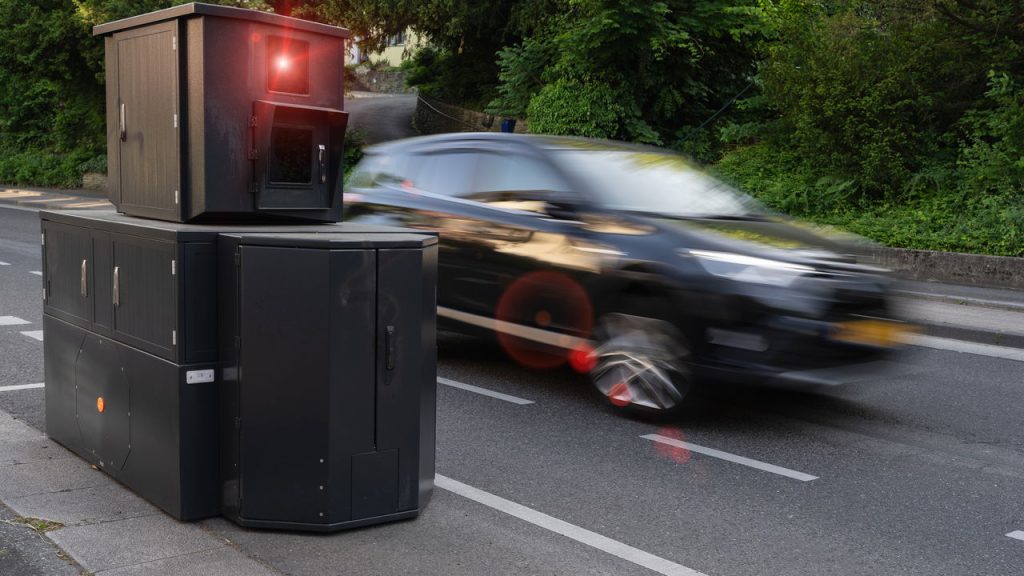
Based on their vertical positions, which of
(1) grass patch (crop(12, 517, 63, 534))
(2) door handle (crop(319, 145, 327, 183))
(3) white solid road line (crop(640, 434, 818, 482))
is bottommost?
(3) white solid road line (crop(640, 434, 818, 482))

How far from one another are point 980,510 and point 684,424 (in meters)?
1.91

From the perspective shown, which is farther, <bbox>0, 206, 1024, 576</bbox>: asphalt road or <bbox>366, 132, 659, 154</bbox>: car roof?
<bbox>366, 132, 659, 154</bbox>: car roof

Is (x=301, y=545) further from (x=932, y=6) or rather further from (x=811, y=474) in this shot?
(x=932, y=6)

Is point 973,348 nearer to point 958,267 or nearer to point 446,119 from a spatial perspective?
point 958,267

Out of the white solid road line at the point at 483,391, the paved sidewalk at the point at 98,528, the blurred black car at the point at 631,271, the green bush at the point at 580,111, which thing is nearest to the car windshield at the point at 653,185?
the blurred black car at the point at 631,271

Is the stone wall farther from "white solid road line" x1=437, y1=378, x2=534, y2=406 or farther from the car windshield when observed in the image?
"white solid road line" x1=437, y1=378, x2=534, y2=406

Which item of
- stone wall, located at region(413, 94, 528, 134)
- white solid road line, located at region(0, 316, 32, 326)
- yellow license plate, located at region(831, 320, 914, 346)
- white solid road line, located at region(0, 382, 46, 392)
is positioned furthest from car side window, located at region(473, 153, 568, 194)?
stone wall, located at region(413, 94, 528, 134)

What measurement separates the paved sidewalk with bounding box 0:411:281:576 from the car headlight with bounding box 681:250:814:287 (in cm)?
331

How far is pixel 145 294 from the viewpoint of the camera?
182 inches

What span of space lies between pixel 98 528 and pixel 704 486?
9.54ft

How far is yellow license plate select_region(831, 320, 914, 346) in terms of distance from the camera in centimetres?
617

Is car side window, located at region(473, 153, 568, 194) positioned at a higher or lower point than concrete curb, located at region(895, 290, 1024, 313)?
higher

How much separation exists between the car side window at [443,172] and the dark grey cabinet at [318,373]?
356cm

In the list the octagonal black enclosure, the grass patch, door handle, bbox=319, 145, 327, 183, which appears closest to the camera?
the grass patch
